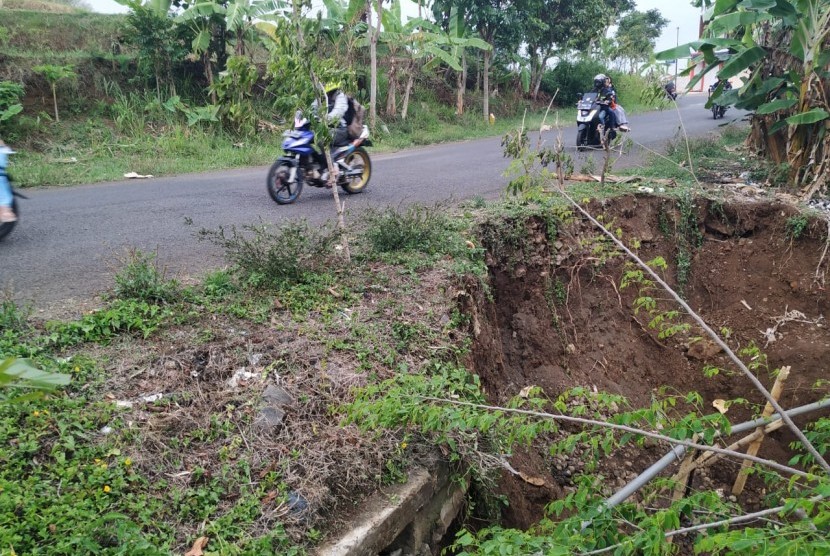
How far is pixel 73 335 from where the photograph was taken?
3588mm

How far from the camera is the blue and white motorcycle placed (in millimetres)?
6930

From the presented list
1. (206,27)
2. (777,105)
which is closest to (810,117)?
(777,105)

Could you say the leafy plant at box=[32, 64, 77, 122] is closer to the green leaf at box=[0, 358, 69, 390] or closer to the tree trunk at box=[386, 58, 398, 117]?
the tree trunk at box=[386, 58, 398, 117]

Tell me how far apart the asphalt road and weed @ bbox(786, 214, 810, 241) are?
10.7ft

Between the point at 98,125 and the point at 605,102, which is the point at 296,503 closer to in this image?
the point at 605,102

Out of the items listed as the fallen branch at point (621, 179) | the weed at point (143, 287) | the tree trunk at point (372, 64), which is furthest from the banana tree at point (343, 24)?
the weed at point (143, 287)

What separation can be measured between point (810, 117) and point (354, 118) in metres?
5.64

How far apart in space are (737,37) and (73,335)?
32.4 feet

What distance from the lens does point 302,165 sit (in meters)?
7.17

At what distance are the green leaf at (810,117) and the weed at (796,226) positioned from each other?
1.32 meters

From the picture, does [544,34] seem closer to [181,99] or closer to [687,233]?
[181,99]

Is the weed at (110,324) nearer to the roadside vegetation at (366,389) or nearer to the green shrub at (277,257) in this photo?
the roadside vegetation at (366,389)

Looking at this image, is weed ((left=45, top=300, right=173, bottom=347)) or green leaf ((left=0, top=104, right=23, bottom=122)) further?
green leaf ((left=0, top=104, right=23, bottom=122))

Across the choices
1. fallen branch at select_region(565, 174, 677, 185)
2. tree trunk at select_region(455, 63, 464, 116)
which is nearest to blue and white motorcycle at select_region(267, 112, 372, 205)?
fallen branch at select_region(565, 174, 677, 185)
